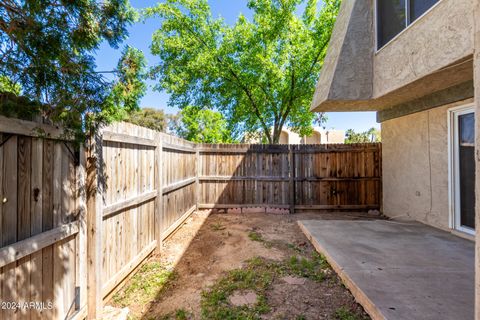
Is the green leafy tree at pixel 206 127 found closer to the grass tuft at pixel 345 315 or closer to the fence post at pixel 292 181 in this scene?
the fence post at pixel 292 181

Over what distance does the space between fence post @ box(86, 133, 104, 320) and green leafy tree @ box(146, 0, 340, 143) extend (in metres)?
8.23

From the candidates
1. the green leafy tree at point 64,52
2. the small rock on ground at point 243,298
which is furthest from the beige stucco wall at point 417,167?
the green leafy tree at point 64,52

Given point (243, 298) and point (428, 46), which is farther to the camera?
point (428, 46)

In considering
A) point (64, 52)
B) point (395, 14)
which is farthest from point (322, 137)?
point (64, 52)

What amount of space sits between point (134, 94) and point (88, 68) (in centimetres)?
35

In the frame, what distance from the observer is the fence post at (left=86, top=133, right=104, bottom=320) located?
2.32 metres

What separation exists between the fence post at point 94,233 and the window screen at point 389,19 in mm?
4627

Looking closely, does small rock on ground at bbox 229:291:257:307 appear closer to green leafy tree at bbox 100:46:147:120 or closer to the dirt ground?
the dirt ground

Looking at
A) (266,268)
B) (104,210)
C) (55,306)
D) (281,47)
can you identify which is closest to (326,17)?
(281,47)

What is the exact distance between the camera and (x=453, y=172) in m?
4.00

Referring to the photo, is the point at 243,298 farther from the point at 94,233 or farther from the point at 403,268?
the point at 403,268

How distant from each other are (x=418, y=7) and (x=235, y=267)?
178 inches

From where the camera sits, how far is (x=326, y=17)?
31.4 ft

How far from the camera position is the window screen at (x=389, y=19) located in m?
3.85
